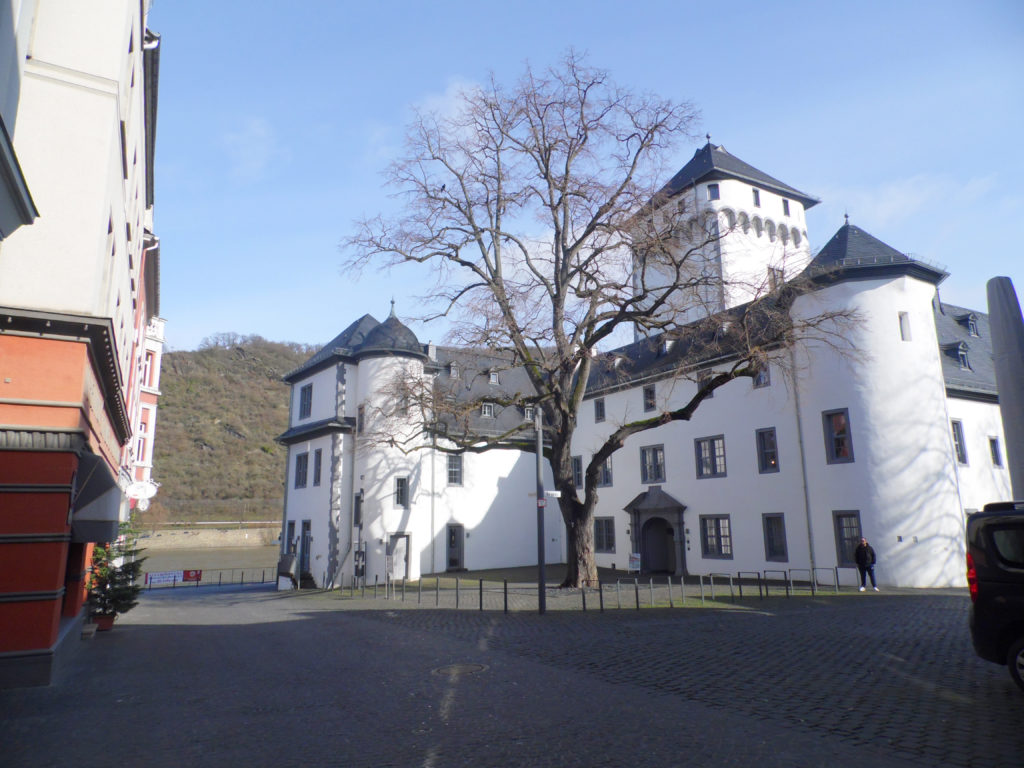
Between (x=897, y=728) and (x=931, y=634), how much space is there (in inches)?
281

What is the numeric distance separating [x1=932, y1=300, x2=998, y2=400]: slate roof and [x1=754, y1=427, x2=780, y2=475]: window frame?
261 inches

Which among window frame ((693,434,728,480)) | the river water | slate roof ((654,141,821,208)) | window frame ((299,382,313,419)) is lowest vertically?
the river water

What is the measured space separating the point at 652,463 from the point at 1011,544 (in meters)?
25.5

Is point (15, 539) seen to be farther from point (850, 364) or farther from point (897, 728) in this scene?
point (850, 364)

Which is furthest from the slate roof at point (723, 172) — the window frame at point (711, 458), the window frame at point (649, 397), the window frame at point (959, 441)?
the window frame at point (959, 441)

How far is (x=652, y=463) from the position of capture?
111 feet

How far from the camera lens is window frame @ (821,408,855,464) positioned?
82.3 feet

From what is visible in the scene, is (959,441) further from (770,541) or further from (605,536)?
(605,536)

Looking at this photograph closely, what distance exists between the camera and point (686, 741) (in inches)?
262

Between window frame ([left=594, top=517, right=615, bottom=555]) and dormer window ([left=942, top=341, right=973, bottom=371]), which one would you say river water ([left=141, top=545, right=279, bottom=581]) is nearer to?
window frame ([left=594, top=517, right=615, bottom=555])

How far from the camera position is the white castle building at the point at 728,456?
24547mm

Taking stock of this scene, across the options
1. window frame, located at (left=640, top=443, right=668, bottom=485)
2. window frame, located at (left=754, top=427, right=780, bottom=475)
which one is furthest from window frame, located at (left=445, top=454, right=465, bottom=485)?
window frame, located at (left=754, top=427, right=780, bottom=475)

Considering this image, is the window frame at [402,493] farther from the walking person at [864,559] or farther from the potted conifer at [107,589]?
the walking person at [864,559]

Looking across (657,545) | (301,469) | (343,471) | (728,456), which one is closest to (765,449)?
(728,456)
